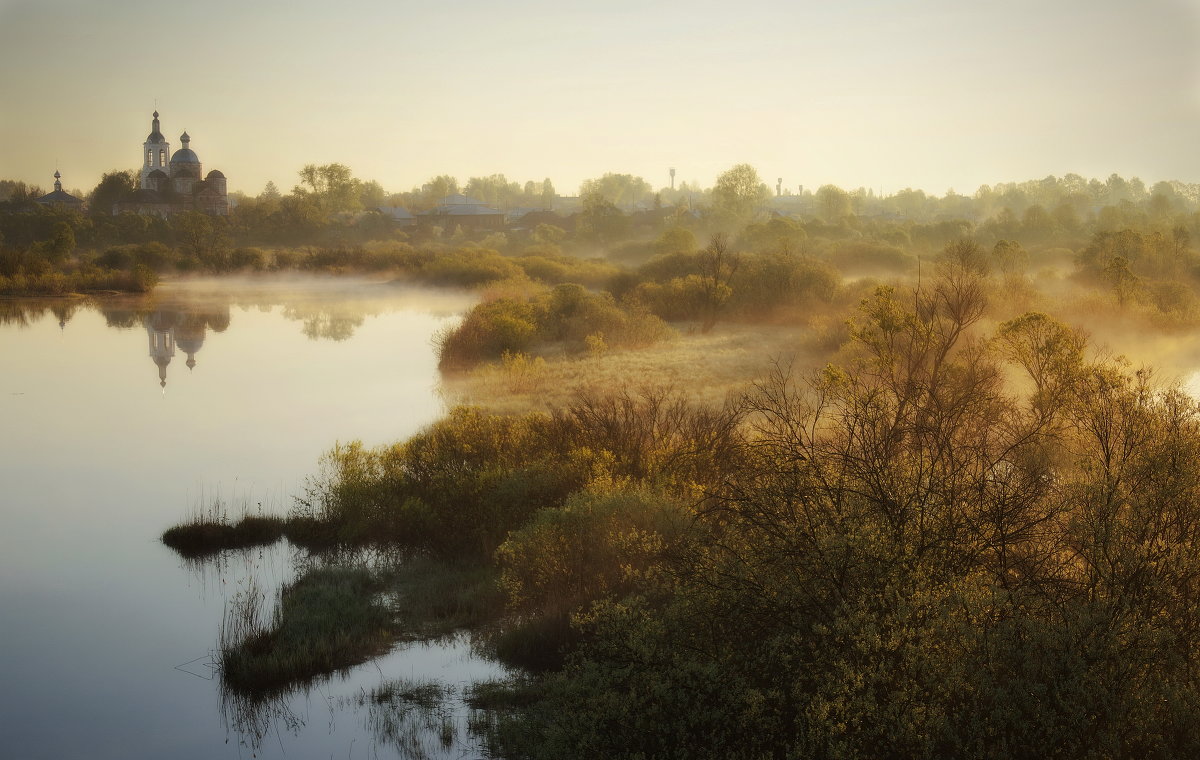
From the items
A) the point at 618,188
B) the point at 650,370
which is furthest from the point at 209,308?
the point at 618,188

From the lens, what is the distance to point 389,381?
88.5 ft

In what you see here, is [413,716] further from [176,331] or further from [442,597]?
[176,331]

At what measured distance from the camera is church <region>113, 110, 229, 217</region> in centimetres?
8519

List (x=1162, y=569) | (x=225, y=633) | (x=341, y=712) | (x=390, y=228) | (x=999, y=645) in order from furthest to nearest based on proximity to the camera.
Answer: (x=390, y=228) < (x=225, y=633) < (x=341, y=712) < (x=1162, y=569) < (x=999, y=645)

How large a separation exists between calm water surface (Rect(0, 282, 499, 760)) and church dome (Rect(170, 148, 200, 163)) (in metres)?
59.2

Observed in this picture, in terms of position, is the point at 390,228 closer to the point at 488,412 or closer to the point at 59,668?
the point at 488,412

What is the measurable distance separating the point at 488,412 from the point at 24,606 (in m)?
10.3

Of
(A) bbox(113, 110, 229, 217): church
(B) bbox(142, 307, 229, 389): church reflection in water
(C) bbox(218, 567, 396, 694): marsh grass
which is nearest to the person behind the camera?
(C) bbox(218, 567, 396, 694): marsh grass

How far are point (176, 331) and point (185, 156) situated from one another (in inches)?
2533

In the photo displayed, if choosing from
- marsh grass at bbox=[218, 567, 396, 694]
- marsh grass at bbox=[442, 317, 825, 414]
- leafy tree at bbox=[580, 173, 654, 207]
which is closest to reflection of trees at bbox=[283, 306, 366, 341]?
marsh grass at bbox=[442, 317, 825, 414]

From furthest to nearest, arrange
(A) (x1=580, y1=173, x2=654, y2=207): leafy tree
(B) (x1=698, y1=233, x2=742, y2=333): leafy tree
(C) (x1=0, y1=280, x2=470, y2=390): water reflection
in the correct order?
(A) (x1=580, y1=173, x2=654, y2=207): leafy tree → (B) (x1=698, y1=233, x2=742, y2=333): leafy tree → (C) (x1=0, y1=280, x2=470, y2=390): water reflection

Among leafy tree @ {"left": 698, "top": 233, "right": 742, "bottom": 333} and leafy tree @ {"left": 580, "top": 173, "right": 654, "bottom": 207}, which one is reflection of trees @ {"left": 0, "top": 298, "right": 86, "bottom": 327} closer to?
leafy tree @ {"left": 698, "top": 233, "right": 742, "bottom": 333}

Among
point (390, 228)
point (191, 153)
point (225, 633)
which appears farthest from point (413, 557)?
point (191, 153)

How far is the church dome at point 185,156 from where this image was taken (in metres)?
91.8
